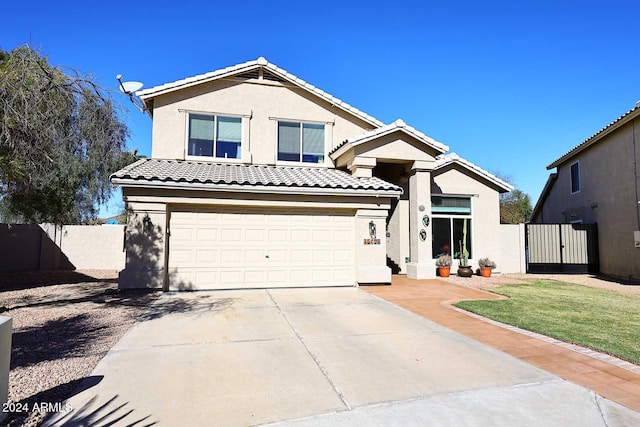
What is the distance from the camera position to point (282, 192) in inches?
446

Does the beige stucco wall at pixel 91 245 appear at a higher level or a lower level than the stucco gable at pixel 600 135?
lower

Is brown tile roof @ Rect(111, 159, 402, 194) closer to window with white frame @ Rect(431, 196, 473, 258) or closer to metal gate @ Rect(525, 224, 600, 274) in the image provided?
window with white frame @ Rect(431, 196, 473, 258)

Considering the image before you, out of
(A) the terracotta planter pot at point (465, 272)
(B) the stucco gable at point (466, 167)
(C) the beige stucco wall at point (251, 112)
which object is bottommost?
(A) the terracotta planter pot at point (465, 272)

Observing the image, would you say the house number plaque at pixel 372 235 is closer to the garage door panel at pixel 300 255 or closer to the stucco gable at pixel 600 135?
the garage door panel at pixel 300 255

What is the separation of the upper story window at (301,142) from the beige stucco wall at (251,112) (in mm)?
233

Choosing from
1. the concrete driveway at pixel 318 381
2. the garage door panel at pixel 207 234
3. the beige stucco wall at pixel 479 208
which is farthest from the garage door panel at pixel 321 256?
the beige stucco wall at pixel 479 208

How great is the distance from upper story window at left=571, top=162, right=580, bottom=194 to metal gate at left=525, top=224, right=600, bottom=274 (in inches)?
113

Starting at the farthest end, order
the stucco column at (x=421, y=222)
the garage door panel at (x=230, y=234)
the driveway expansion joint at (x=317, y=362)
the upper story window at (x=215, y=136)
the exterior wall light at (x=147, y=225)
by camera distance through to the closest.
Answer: the upper story window at (x=215, y=136)
the stucco column at (x=421, y=222)
the garage door panel at (x=230, y=234)
the exterior wall light at (x=147, y=225)
the driveway expansion joint at (x=317, y=362)

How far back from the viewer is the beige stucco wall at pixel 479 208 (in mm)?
15890

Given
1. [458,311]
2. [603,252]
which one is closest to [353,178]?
[458,311]

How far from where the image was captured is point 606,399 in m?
4.25

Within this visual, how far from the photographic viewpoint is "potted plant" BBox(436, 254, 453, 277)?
14469 millimetres

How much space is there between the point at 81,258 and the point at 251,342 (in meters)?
15.8

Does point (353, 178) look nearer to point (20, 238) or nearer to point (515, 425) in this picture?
point (515, 425)
